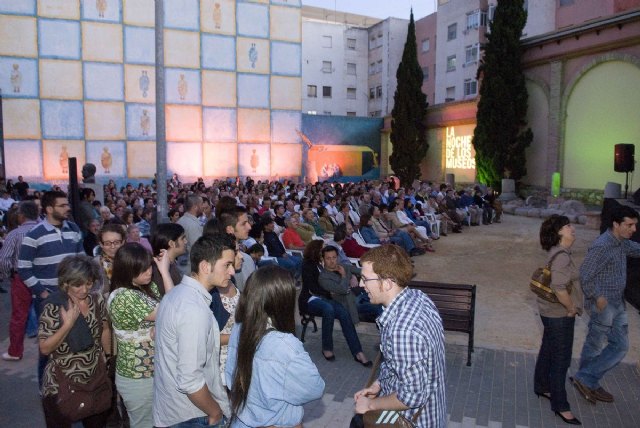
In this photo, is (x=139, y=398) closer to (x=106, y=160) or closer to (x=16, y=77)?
(x=106, y=160)

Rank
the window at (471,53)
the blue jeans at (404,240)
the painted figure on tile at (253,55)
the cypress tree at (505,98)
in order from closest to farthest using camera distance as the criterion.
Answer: the blue jeans at (404,240), the cypress tree at (505,98), the painted figure on tile at (253,55), the window at (471,53)

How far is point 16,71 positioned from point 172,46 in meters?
7.15

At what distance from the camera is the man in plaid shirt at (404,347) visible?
254 cm

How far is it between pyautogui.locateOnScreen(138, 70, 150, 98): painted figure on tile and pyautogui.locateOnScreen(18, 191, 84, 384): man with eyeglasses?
73.0 ft

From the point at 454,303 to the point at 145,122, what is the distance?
75.7 ft

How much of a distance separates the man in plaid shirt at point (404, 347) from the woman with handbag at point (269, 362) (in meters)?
0.38

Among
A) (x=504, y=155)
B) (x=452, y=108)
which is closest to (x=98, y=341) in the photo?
(x=504, y=155)

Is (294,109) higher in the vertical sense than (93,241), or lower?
higher

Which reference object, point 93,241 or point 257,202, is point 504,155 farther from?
point 93,241

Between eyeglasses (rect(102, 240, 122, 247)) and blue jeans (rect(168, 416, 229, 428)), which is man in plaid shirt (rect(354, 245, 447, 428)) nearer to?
blue jeans (rect(168, 416, 229, 428))

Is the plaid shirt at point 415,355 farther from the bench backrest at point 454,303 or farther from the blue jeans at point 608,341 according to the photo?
the bench backrest at point 454,303

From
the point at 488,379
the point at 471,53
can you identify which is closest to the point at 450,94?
the point at 471,53

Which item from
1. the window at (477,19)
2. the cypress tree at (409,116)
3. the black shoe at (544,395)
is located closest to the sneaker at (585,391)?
the black shoe at (544,395)

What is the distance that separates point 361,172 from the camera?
33.7m
